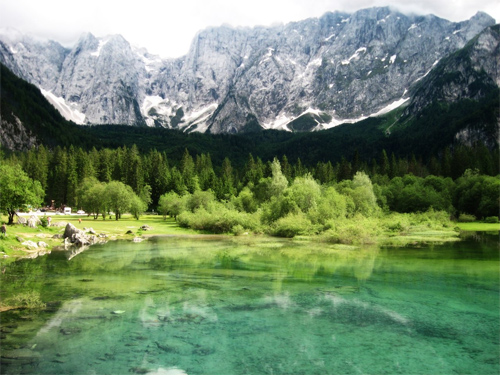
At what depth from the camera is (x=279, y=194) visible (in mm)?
72750

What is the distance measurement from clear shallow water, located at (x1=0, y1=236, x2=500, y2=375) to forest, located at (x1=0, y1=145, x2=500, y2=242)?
83.1 ft

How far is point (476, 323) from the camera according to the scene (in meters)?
16.2

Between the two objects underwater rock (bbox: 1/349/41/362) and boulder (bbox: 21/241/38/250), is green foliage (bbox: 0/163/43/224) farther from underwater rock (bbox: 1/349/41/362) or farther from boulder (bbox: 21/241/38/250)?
underwater rock (bbox: 1/349/41/362)

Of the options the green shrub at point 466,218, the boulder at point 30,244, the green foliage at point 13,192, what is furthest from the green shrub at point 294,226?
the green shrub at point 466,218

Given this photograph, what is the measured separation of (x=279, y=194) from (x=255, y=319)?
5642cm

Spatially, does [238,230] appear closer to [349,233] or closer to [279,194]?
[279,194]

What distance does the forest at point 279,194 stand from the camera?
6162cm

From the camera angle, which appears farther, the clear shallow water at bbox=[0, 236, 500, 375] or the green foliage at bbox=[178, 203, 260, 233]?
the green foliage at bbox=[178, 203, 260, 233]

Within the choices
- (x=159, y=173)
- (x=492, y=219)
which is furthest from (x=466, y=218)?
(x=159, y=173)

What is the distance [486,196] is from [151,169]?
97977 millimetres

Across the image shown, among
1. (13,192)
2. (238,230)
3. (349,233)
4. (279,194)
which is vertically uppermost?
(13,192)

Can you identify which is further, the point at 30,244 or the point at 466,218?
the point at 466,218

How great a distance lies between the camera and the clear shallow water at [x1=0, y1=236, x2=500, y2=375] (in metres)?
12.3

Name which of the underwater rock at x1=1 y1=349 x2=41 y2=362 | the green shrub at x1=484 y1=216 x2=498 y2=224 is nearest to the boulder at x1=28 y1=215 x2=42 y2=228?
the underwater rock at x1=1 y1=349 x2=41 y2=362
